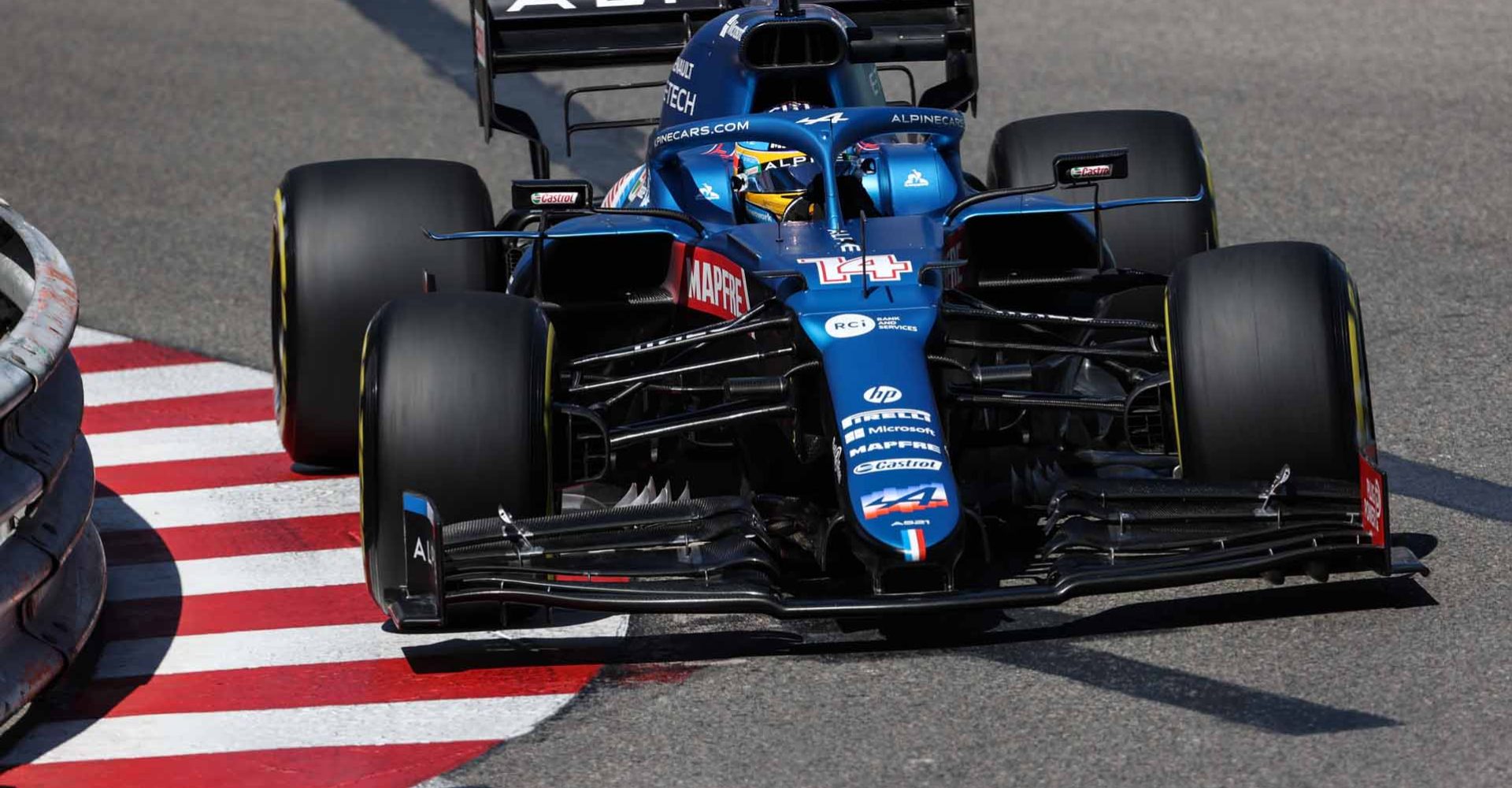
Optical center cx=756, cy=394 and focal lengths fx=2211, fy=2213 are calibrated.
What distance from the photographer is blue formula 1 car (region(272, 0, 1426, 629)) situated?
5102mm

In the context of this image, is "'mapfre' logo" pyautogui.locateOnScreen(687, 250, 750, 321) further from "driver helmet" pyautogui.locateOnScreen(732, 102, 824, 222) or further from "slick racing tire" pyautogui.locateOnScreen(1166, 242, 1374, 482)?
"slick racing tire" pyautogui.locateOnScreen(1166, 242, 1374, 482)

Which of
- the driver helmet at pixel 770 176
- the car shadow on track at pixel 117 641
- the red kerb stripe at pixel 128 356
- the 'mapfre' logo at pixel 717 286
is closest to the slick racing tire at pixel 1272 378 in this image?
the 'mapfre' logo at pixel 717 286

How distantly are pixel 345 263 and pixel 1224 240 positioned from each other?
13.8 ft

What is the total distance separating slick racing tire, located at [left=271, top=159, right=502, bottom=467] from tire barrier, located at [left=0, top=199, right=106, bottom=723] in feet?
3.47

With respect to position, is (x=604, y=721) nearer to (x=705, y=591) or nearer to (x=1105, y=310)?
(x=705, y=591)

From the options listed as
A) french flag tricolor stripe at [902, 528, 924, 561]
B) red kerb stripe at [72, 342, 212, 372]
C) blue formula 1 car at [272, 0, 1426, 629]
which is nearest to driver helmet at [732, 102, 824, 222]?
blue formula 1 car at [272, 0, 1426, 629]

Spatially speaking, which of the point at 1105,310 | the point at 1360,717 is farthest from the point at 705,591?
the point at 1105,310

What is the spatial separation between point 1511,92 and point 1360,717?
25.9 feet

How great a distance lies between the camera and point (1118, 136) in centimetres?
739

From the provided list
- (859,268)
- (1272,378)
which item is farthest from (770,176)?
(1272,378)

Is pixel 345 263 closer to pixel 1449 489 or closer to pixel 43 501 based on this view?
pixel 43 501

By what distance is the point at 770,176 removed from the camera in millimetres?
6602

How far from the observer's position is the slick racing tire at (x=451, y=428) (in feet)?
17.4

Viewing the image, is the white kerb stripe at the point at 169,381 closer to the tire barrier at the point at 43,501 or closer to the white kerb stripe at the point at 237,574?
the white kerb stripe at the point at 237,574
